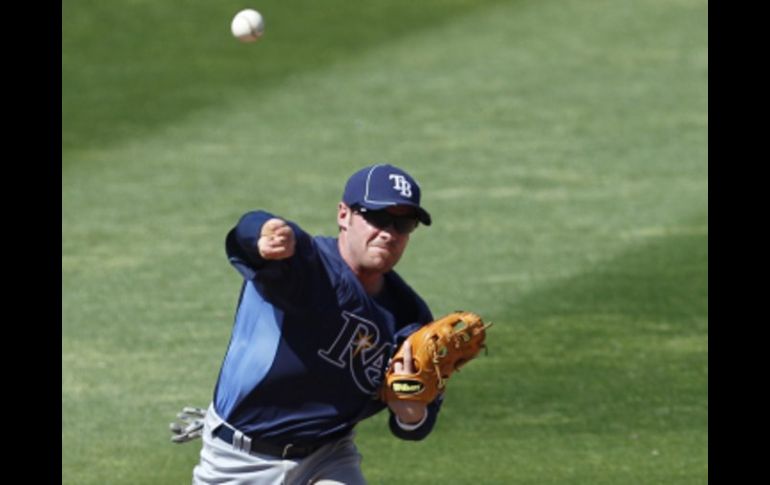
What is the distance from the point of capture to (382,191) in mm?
6324

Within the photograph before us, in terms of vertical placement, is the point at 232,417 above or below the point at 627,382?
above

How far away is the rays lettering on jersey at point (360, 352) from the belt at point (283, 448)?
0.85 ft

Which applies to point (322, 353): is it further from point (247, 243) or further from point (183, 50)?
point (183, 50)

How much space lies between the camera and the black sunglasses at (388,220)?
6.33 m

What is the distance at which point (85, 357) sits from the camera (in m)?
10.6

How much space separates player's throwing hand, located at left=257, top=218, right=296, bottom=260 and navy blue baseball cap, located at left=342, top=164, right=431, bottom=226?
48 centimetres

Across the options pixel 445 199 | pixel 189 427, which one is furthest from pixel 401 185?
pixel 445 199

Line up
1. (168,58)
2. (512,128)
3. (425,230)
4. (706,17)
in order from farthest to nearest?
(706,17) → (168,58) → (512,128) → (425,230)

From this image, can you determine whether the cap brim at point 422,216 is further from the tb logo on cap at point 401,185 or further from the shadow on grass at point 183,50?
the shadow on grass at point 183,50

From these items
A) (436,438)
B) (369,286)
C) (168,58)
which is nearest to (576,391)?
(436,438)

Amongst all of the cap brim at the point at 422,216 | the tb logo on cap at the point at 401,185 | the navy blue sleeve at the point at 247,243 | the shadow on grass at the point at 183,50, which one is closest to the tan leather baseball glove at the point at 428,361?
the cap brim at the point at 422,216

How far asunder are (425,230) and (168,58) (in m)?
4.54

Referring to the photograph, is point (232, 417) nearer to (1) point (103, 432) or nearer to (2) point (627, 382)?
(1) point (103, 432)
